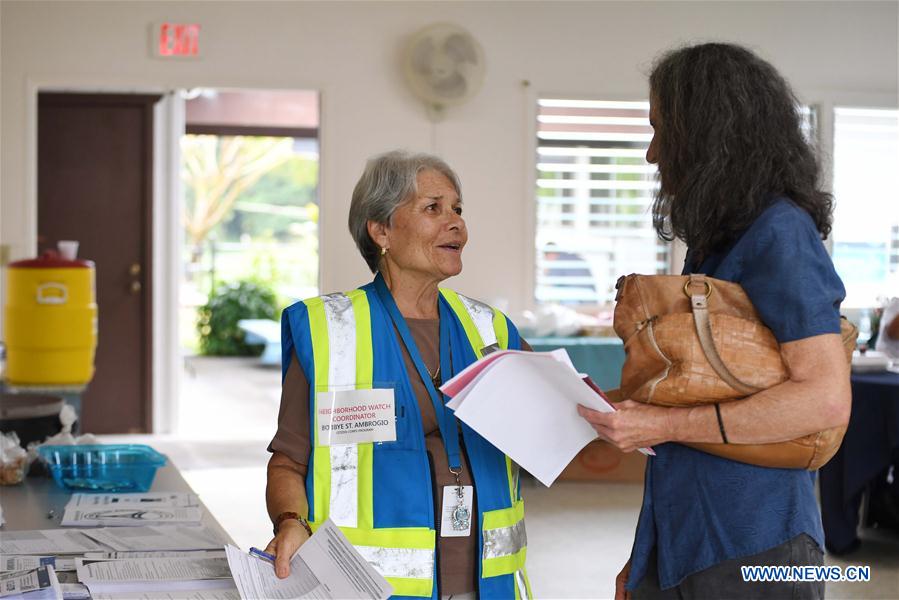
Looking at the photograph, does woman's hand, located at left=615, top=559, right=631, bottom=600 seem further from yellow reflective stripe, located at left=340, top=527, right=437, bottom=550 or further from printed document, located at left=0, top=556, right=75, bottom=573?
printed document, located at left=0, top=556, right=75, bottom=573

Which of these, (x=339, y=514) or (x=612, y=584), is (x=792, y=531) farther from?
(x=612, y=584)

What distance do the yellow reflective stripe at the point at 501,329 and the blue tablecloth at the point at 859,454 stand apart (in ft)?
9.13

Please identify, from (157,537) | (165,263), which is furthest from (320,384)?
(165,263)

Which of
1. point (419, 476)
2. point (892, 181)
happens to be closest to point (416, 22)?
point (892, 181)

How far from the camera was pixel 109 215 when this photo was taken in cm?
698

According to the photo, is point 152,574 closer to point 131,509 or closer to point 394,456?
point 394,456

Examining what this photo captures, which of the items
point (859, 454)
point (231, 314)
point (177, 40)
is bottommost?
point (231, 314)

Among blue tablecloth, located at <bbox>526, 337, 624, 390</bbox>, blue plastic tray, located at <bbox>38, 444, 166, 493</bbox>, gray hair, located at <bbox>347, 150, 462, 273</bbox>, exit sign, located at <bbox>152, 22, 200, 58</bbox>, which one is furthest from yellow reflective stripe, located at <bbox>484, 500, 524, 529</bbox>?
exit sign, located at <bbox>152, 22, 200, 58</bbox>

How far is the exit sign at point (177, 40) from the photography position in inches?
262

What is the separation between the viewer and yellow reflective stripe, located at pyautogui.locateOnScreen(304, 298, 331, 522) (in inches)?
72.8

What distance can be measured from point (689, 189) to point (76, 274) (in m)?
4.90

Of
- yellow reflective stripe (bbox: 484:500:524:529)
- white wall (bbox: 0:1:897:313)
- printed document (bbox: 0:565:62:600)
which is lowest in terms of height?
printed document (bbox: 0:565:62:600)

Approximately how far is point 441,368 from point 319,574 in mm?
508

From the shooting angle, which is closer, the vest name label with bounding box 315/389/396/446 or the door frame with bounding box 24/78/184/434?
the vest name label with bounding box 315/389/396/446
